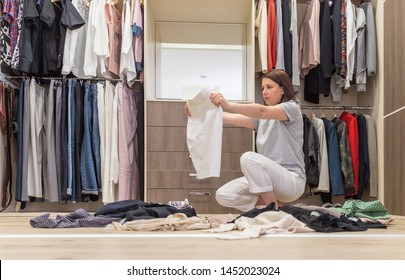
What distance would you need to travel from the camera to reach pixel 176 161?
3643 millimetres

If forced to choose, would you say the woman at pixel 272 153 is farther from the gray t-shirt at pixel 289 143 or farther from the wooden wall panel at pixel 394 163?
the wooden wall panel at pixel 394 163

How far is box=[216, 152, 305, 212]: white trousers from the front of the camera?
2.71 meters

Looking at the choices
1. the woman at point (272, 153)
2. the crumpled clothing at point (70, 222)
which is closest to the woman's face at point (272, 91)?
the woman at point (272, 153)

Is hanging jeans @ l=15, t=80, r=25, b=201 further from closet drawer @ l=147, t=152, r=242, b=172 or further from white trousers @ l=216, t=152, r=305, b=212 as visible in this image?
white trousers @ l=216, t=152, r=305, b=212

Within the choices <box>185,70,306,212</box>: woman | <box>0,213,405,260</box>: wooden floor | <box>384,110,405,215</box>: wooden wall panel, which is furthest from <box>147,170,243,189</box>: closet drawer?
<box>0,213,405,260</box>: wooden floor

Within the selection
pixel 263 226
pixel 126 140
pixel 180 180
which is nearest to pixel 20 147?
pixel 126 140

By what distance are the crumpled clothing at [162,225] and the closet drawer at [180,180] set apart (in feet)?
4.68

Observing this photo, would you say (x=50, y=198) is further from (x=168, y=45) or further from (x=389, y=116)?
(x=389, y=116)

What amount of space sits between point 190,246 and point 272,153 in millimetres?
1455

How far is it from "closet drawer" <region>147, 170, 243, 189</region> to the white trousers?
660 mm

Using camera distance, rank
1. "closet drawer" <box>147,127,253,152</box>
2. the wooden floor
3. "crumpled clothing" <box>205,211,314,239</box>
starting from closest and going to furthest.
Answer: the wooden floor
"crumpled clothing" <box>205,211,314,239</box>
"closet drawer" <box>147,127,253,152</box>

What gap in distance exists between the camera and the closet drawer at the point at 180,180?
3.58 m

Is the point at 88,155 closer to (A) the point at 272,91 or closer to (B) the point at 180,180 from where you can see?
(B) the point at 180,180
